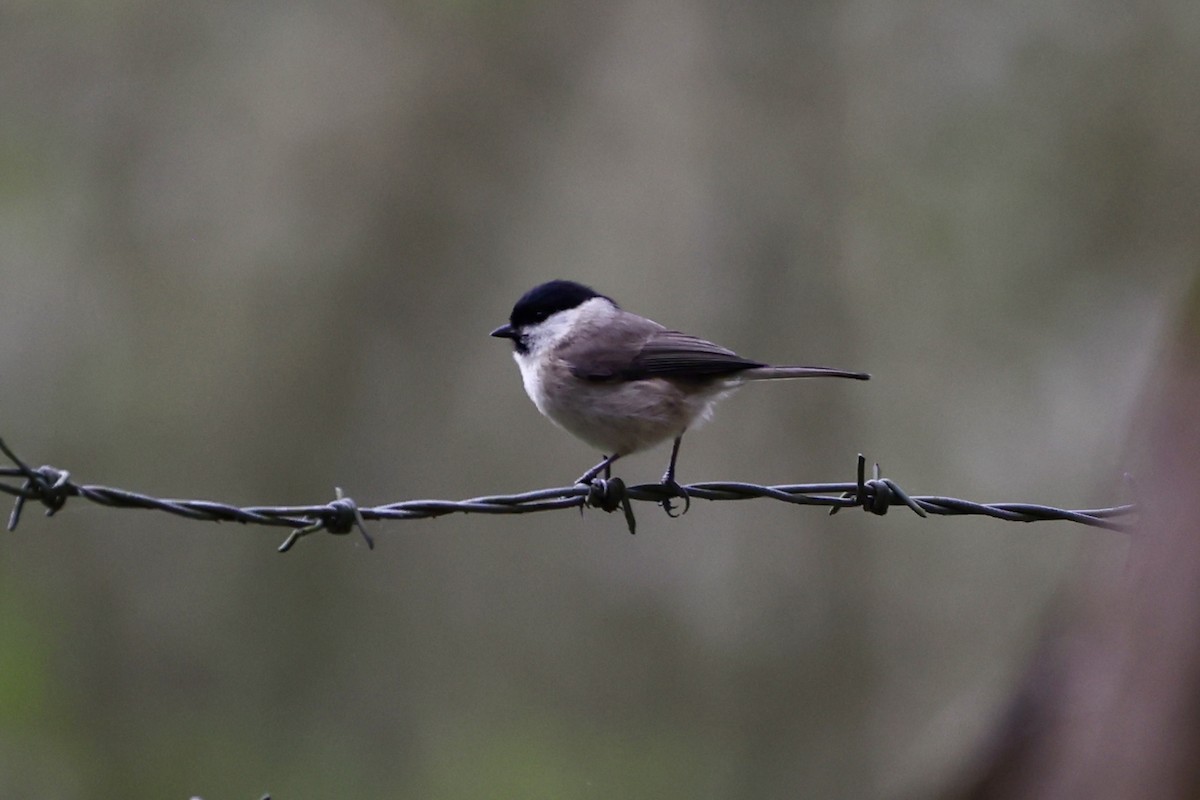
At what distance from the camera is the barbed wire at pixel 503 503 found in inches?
108

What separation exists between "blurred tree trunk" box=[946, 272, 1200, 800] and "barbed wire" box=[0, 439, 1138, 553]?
1.37 meters

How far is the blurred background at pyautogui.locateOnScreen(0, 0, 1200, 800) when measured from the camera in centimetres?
837

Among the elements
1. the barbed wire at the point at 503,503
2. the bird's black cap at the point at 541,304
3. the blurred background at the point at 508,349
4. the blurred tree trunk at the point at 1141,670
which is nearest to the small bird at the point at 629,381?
the bird's black cap at the point at 541,304

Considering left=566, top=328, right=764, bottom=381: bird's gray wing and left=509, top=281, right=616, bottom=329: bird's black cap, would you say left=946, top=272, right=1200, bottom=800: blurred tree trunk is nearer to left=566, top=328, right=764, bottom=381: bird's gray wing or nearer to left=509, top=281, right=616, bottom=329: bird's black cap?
left=566, top=328, right=764, bottom=381: bird's gray wing

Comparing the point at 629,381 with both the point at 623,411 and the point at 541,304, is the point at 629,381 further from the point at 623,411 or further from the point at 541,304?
the point at 541,304

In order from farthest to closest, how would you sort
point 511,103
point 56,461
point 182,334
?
point 511,103 < point 182,334 < point 56,461

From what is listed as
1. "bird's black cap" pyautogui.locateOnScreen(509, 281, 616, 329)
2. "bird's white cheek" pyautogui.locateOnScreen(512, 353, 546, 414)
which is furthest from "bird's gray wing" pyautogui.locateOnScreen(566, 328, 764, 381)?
"bird's black cap" pyautogui.locateOnScreen(509, 281, 616, 329)

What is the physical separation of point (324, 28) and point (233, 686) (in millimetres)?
4980

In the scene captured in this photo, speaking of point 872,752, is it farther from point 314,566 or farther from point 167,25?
point 167,25

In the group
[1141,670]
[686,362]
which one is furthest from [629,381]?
[1141,670]

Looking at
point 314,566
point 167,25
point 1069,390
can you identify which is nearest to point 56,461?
point 314,566

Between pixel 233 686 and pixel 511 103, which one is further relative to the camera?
pixel 511 103

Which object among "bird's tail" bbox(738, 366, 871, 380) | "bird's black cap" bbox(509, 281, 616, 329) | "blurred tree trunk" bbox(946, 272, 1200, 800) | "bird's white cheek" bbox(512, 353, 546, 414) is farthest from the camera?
"bird's black cap" bbox(509, 281, 616, 329)

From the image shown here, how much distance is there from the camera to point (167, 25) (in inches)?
348
